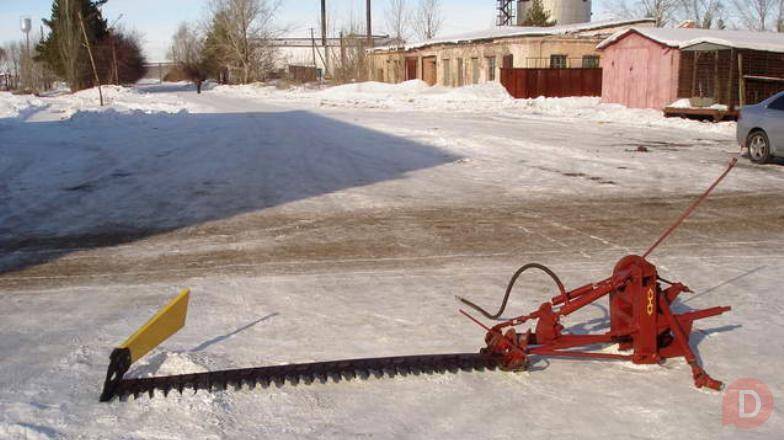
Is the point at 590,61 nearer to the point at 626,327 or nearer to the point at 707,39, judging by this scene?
the point at 707,39

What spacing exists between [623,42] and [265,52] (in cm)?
5387

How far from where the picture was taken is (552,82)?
38750 mm

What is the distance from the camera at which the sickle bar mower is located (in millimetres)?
4309

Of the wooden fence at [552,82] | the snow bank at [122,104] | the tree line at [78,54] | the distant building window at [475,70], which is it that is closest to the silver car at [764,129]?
the snow bank at [122,104]

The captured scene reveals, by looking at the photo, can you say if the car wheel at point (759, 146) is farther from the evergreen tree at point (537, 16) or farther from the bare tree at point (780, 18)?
the bare tree at point (780, 18)

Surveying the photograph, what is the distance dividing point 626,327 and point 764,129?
38.6ft

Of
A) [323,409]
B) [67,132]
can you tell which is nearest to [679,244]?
[323,409]

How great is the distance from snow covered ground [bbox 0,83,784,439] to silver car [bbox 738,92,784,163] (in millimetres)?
455

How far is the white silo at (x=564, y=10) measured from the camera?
65.6 metres

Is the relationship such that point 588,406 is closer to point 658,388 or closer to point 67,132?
point 658,388

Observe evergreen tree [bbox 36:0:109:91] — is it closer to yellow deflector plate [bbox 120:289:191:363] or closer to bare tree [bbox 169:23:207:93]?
bare tree [bbox 169:23:207:93]

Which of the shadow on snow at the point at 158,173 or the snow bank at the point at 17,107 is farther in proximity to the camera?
the snow bank at the point at 17,107

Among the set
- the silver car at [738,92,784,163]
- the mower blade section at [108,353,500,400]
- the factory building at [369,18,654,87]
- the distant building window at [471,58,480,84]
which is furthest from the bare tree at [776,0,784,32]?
the mower blade section at [108,353,500,400]

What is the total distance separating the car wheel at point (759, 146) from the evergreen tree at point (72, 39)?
4784 cm
